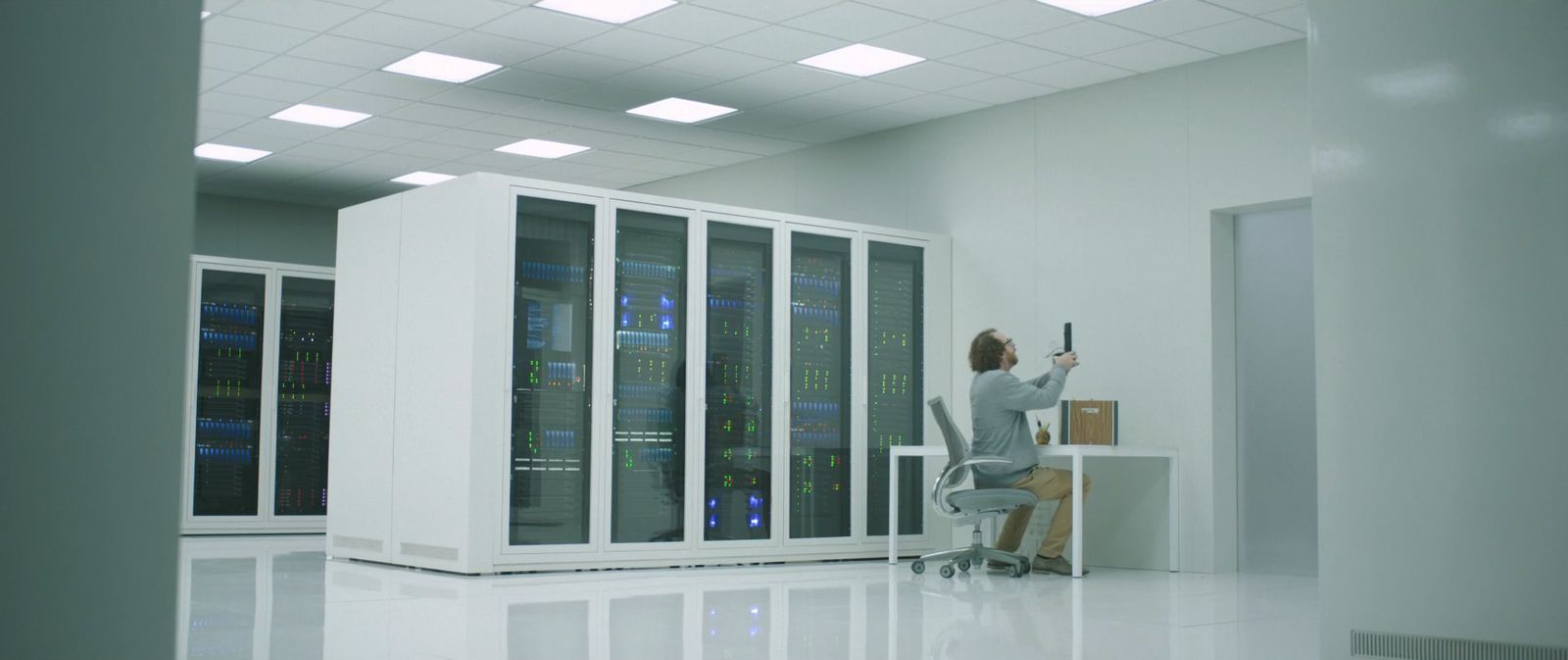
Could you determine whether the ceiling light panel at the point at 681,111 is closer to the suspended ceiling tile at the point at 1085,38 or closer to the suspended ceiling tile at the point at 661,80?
the suspended ceiling tile at the point at 661,80

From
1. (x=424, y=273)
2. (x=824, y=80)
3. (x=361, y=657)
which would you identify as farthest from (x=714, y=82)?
(x=361, y=657)

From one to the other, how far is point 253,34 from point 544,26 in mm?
1867

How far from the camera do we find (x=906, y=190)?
1062 cm

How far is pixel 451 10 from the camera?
25.9ft

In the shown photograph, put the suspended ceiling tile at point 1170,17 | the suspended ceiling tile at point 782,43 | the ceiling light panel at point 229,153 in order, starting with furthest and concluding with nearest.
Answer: the ceiling light panel at point 229,153
the suspended ceiling tile at point 782,43
the suspended ceiling tile at point 1170,17

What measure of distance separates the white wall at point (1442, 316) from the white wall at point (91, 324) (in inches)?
138

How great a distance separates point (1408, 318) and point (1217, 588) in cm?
382

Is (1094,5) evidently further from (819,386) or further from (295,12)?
(295,12)

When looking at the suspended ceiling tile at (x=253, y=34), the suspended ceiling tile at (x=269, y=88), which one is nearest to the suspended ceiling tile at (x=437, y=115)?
the suspended ceiling tile at (x=269, y=88)

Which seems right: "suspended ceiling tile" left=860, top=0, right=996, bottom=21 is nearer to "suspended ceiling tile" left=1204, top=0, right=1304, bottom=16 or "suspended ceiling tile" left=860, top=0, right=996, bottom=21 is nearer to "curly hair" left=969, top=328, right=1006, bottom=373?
"suspended ceiling tile" left=1204, top=0, right=1304, bottom=16

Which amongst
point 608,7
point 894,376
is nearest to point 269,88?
point 608,7

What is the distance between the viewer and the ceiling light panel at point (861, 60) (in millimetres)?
8695

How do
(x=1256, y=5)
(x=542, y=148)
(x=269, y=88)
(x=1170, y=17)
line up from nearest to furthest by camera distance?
1. (x=1256, y=5)
2. (x=1170, y=17)
3. (x=269, y=88)
4. (x=542, y=148)

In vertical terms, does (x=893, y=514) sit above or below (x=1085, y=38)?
below
